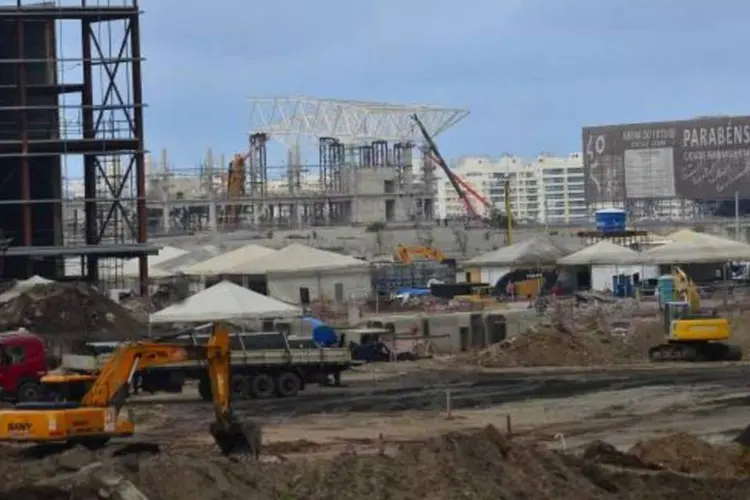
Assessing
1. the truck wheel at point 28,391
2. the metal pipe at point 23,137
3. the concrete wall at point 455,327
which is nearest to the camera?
the truck wheel at point 28,391

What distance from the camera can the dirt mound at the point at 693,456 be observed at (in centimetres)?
2633

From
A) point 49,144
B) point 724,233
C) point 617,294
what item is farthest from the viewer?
point 724,233

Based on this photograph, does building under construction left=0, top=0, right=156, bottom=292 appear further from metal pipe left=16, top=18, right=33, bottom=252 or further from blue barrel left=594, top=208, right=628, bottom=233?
blue barrel left=594, top=208, right=628, bottom=233

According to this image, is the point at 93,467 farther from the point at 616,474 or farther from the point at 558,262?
the point at 558,262

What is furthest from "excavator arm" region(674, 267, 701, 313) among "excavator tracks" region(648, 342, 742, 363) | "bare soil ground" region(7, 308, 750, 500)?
"bare soil ground" region(7, 308, 750, 500)

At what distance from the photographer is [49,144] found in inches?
2844

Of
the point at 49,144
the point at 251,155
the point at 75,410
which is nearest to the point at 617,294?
the point at 49,144

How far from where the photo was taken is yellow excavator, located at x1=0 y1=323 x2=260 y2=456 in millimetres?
28516

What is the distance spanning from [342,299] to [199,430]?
160ft

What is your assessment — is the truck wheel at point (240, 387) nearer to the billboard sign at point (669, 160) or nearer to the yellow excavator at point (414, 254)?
the yellow excavator at point (414, 254)

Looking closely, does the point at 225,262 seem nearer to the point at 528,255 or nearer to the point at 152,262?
the point at 152,262

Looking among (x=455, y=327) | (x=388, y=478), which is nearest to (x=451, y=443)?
(x=388, y=478)

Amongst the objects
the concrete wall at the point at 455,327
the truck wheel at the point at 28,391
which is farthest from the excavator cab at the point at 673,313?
the truck wheel at the point at 28,391

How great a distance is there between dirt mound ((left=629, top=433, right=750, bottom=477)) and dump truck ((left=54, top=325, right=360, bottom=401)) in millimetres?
17325
